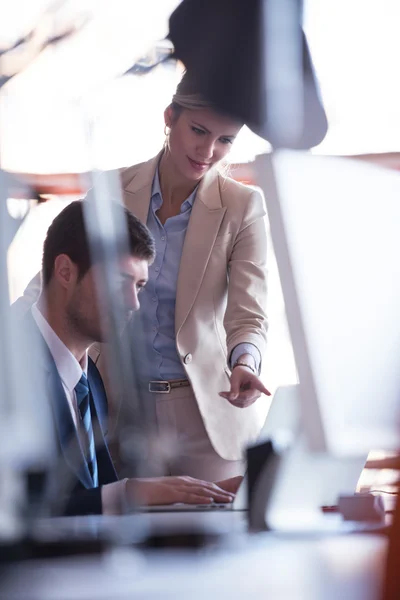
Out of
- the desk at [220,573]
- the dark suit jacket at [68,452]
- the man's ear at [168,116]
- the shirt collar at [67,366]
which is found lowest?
the desk at [220,573]

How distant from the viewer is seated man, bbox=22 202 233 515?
1.92 ft

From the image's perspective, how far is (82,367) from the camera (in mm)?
1001

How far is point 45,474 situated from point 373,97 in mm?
447

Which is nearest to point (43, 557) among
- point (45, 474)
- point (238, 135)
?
point (45, 474)

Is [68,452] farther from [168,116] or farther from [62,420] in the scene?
[168,116]

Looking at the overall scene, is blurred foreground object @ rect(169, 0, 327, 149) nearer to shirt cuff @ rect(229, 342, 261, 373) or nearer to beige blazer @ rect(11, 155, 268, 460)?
beige blazer @ rect(11, 155, 268, 460)

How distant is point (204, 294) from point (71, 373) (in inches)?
10.7

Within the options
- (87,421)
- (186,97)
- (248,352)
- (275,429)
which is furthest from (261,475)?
(248,352)

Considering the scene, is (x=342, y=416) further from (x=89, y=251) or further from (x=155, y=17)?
(x=155, y=17)

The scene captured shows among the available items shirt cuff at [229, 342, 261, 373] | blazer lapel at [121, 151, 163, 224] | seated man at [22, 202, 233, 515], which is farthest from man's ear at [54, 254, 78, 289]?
shirt cuff at [229, 342, 261, 373]

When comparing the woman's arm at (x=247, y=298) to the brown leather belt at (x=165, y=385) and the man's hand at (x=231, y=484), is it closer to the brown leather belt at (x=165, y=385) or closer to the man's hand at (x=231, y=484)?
the brown leather belt at (x=165, y=385)

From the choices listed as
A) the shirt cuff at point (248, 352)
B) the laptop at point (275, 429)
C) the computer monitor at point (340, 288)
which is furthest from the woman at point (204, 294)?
the computer monitor at point (340, 288)

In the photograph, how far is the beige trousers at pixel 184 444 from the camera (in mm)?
739

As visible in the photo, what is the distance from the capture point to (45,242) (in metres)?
0.61
